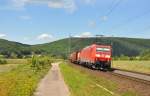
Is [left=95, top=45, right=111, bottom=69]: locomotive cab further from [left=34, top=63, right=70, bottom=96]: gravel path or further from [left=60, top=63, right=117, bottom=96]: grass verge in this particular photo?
[left=34, top=63, right=70, bottom=96]: gravel path

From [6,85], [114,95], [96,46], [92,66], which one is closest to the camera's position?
[6,85]

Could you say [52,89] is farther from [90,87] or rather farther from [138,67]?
[138,67]

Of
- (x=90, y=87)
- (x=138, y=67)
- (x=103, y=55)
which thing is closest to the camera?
(x=90, y=87)

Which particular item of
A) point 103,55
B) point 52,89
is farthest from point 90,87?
point 103,55

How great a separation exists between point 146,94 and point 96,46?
115 ft

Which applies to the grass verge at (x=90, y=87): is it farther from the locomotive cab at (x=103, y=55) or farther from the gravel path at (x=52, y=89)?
the locomotive cab at (x=103, y=55)

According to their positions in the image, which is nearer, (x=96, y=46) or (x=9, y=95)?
(x=9, y=95)

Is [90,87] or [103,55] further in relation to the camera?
[103,55]

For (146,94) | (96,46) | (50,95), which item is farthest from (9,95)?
(96,46)

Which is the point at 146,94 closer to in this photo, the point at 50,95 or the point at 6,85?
the point at 50,95

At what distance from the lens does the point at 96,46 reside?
188 feet

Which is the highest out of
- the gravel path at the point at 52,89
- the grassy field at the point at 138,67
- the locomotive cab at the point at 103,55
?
the locomotive cab at the point at 103,55

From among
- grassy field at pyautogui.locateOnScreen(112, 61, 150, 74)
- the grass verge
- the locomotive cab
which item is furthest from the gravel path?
grassy field at pyautogui.locateOnScreen(112, 61, 150, 74)

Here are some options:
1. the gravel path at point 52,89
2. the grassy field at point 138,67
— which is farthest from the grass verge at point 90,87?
the grassy field at point 138,67
